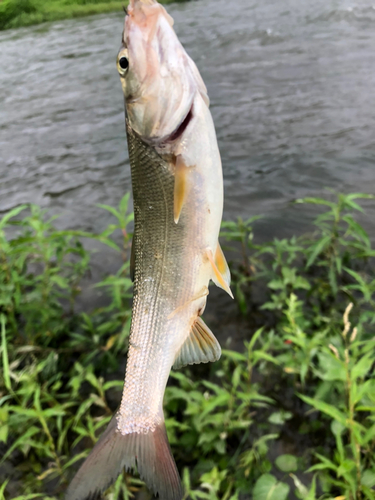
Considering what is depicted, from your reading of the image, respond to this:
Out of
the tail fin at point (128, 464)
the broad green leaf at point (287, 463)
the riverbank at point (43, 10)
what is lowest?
the broad green leaf at point (287, 463)

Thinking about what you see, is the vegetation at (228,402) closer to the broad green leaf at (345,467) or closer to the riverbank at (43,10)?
the broad green leaf at (345,467)

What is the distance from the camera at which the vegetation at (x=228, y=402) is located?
6.56 feet

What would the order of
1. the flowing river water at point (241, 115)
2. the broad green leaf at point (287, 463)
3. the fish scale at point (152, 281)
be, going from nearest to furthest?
the fish scale at point (152, 281) → the broad green leaf at point (287, 463) → the flowing river water at point (241, 115)

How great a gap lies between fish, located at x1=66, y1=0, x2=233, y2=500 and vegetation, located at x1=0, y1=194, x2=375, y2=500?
800 mm

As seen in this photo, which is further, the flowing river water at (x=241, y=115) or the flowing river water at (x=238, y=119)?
the flowing river water at (x=241, y=115)

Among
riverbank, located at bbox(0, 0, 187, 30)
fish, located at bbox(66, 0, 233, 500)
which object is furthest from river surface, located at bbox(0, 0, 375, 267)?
riverbank, located at bbox(0, 0, 187, 30)

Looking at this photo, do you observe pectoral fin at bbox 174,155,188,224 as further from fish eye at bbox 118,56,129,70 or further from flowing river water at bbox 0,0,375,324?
flowing river water at bbox 0,0,375,324

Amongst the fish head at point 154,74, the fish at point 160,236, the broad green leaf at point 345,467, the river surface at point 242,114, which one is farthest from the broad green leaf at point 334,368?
the river surface at point 242,114

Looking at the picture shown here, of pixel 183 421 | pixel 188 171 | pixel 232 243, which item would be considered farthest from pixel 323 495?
pixel 232 243

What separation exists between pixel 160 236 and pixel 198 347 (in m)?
0.52

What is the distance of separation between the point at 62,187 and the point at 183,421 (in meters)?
5.15

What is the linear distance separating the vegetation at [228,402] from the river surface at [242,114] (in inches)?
64.5

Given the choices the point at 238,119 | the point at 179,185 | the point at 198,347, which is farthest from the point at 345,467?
the point at 238,119

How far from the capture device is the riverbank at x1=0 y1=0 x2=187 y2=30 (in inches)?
834
